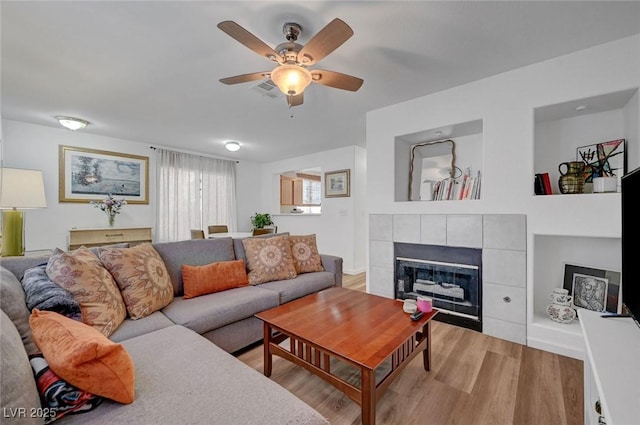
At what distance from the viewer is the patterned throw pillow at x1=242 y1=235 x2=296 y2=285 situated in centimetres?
254

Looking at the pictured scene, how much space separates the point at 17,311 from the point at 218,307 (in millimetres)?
1027

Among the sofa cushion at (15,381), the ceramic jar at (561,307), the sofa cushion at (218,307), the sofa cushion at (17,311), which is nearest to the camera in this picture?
the sofa cushion at (15,381)

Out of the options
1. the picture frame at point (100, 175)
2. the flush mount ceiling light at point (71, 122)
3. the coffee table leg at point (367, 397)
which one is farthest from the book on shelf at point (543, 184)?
the picture frame at point (100, 175)

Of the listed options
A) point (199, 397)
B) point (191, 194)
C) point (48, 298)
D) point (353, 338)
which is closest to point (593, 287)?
point (353, 338)

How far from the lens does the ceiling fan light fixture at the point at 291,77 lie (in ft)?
5.45

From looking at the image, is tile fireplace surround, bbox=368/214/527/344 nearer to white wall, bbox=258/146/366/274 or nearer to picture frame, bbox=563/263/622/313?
picture frame, bbox=563/263/622/313

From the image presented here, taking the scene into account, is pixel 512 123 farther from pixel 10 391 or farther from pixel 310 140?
pixel 10 391

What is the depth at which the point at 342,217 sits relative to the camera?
191 inches

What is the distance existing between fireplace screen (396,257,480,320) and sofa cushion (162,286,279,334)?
1510 mm

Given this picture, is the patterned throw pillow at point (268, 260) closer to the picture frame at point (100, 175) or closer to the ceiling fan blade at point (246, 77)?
the ceiling fan blade at point (246, 77)

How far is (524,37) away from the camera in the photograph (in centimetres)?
184

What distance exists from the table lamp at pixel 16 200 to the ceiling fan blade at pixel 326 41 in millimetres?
2841

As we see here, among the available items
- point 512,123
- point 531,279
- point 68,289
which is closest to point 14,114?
point 68,289

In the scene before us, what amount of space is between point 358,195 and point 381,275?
1.94m
